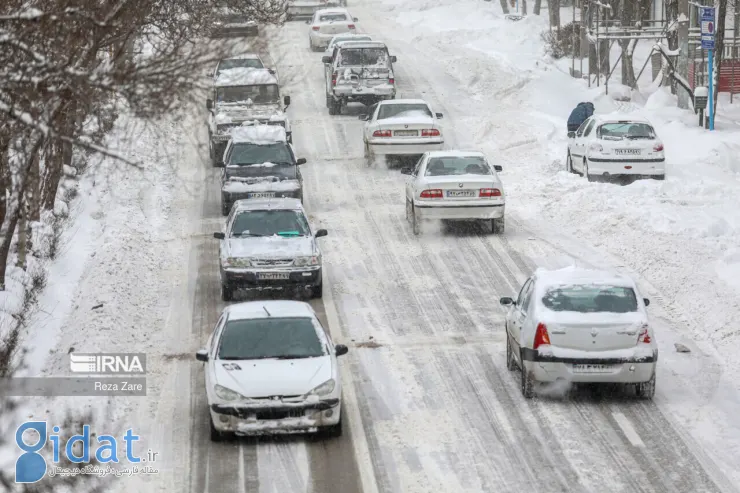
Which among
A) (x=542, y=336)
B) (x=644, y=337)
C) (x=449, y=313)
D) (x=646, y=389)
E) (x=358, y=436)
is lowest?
(x=449, y=313)

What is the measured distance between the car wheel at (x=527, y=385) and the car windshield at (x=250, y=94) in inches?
702

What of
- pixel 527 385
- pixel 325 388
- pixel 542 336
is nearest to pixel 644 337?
pixel 542 336

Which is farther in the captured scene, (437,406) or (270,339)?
(437,406)

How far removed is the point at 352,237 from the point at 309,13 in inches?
1517

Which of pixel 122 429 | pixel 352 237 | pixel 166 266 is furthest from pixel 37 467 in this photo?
pixel 352 237

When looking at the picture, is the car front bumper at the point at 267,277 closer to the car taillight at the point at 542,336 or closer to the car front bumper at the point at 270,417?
the car taillight at the point at 542,336

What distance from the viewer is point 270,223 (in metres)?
20.1

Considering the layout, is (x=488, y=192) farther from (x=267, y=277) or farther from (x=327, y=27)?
(x=327, y=27)

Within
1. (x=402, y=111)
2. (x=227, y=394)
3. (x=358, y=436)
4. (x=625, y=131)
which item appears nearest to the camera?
(x=227, y=394)

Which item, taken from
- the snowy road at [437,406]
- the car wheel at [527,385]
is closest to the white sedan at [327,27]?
the snowy road at [437,406]

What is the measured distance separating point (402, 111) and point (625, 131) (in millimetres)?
5675

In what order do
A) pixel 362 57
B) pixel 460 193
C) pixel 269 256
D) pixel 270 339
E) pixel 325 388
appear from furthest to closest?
pixel 362 57
pixel 460 193
pixel 269 256
pixel 270 339
pixel 325 388

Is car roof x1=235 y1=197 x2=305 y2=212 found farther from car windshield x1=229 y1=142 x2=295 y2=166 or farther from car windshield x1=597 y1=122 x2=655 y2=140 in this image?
car windshield x1=597 y1=122 x2=655 y2=140

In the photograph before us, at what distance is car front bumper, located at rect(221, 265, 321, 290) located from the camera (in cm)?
1902
